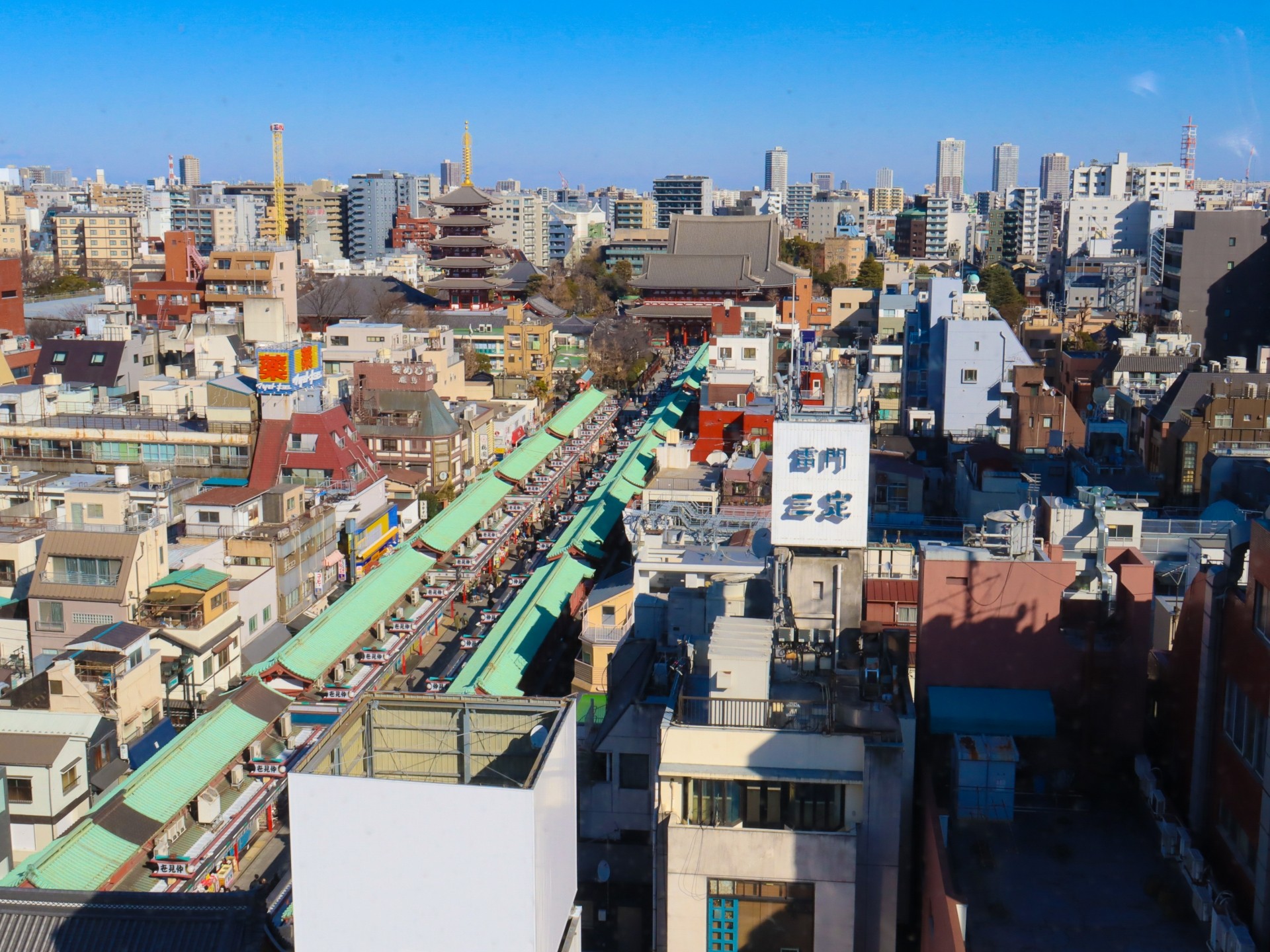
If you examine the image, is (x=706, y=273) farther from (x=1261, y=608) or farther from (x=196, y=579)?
(x=1261, y=608)

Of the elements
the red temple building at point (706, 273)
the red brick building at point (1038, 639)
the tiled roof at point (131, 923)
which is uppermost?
the red temple building at point (706, 273)

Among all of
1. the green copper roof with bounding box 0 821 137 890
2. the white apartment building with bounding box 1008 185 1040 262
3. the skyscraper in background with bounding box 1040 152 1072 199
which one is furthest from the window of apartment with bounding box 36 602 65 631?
the skyscraper in background with bounding box 1040 152 1072 199

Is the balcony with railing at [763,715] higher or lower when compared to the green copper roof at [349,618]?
higher

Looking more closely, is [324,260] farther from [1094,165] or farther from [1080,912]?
[1080,912]

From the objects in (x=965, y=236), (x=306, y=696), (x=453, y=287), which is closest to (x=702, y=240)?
(x=453, y=287)

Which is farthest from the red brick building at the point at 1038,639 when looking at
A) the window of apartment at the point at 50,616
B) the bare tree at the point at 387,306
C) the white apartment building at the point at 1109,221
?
the white apartment building at the point at 1109,221

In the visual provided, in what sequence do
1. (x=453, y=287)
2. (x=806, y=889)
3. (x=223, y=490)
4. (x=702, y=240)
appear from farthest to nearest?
(x=702, y=240), (x=453, y=287), (x=223, y=490), (x=806, y=889)

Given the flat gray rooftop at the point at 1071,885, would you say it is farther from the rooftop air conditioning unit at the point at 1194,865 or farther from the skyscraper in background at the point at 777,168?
the skyscraper in background at the point at 777,168
